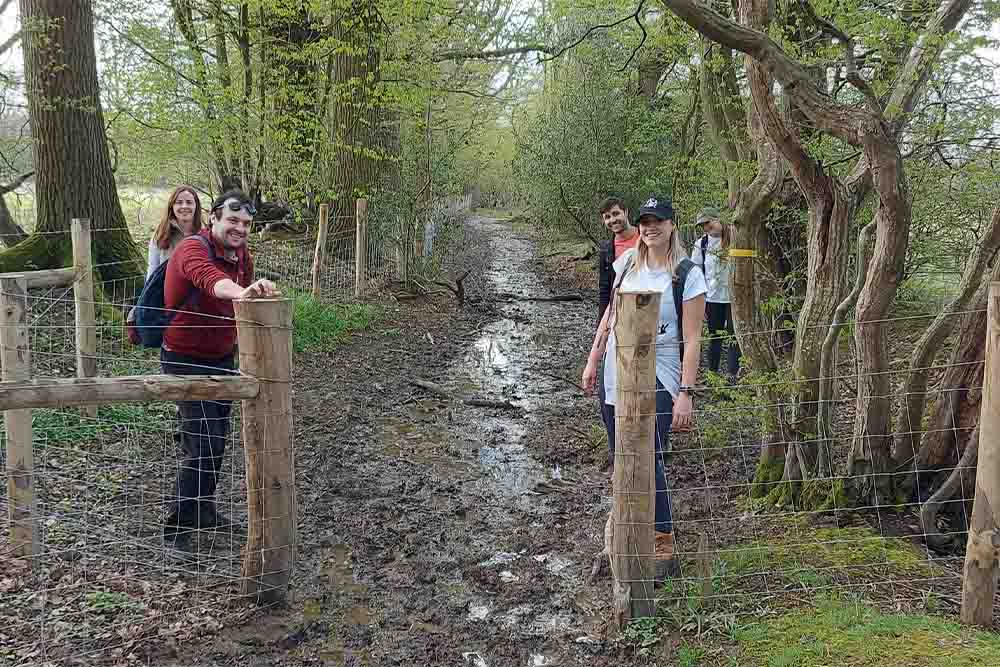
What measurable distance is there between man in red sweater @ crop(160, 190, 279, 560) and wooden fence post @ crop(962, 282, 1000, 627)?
12.0ft

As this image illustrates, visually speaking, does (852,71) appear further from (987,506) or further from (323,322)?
(323,322)

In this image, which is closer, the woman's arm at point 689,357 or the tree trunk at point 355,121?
the woman's arm at point 689,357

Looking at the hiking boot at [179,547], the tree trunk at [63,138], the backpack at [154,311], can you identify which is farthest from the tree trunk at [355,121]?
the hiking boot at [179,547]

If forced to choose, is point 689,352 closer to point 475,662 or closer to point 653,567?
point 653,567

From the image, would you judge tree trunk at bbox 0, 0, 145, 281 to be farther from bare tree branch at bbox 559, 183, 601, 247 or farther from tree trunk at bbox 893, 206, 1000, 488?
bare tree branch at bbox 559, 183, 601, 247

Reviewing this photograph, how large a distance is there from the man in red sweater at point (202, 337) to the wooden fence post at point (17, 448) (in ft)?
2.35

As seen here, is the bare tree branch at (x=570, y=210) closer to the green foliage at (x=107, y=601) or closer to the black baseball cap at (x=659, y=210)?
the black baseball cap at (x=659, y=210)

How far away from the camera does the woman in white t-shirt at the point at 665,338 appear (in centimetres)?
388

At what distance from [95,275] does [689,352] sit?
674 centimetres

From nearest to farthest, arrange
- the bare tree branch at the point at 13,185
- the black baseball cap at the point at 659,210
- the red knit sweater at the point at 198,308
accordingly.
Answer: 1. the black baseball cap at the point at 659,210
2. the red knit sweater at the point at 198,308
3. the bare tree branch at the point at 13,185

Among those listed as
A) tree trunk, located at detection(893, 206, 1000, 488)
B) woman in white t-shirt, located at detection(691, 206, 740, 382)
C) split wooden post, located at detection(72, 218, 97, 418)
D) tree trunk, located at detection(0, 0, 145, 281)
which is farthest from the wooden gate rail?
woman in white t-shirt, located at detection(691, 206, 740, 382)

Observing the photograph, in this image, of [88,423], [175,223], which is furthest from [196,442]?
[88,423]

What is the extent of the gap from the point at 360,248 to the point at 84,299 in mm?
7278

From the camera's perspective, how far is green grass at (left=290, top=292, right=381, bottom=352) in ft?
31.6
